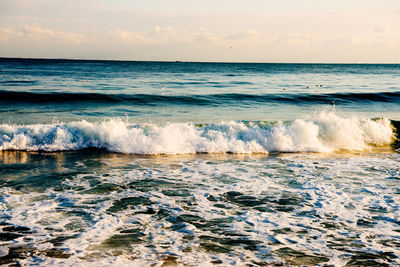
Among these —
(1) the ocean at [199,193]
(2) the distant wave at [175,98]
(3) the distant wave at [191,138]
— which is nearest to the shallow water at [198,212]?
(1) the ocean at [199,193]

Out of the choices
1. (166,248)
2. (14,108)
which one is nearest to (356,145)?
(166,248)

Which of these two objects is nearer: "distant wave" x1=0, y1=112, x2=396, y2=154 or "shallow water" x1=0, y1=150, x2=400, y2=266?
"shallow water" x1=0, y1=150, x2=400, y2=266

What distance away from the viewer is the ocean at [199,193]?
16.1ft

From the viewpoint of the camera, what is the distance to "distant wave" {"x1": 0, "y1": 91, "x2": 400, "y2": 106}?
20.6 meters

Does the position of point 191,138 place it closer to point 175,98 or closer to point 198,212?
point 198,212

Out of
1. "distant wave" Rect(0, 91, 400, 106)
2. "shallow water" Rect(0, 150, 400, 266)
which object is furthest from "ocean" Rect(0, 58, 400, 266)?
"distant wave" Rect(0, 91, 400, 106)

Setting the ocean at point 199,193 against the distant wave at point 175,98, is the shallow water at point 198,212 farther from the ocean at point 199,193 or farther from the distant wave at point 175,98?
the distant wave at point 175,98

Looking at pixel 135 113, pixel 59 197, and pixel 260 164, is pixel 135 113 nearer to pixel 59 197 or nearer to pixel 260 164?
→ pixel 260 164

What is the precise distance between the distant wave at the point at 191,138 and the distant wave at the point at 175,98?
7950mm

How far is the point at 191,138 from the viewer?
1212cm

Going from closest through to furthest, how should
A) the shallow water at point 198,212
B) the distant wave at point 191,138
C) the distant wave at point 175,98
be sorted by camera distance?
the shallow water at point 198,212, the distant wave at point 191,138, the distant wave at point 175,98

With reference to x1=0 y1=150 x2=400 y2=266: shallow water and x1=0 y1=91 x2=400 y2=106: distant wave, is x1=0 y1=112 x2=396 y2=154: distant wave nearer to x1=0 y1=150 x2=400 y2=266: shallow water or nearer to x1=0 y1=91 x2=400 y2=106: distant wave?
x1=0 y1=150 x2=400 y2=266: shallow water

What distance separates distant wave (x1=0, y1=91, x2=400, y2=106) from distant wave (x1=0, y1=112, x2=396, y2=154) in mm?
7950

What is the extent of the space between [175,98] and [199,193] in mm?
14992
